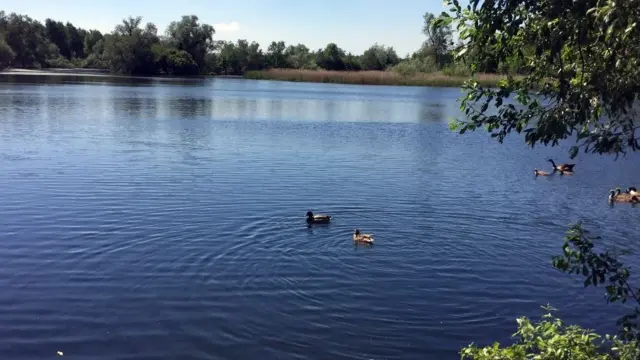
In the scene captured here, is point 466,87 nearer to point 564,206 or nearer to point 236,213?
point 236,213

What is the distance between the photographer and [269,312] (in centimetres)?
1018

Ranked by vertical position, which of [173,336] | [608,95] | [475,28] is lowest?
[173,336]

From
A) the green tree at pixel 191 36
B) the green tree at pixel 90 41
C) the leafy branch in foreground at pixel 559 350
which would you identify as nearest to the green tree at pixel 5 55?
the green tree at pixel 191 36

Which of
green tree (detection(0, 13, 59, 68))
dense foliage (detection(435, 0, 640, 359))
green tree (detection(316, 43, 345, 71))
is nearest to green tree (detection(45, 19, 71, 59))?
green tree (detection(0, 13, 59, 68))

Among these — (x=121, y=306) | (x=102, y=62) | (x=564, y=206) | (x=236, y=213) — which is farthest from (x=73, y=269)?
(x=102, y=62)

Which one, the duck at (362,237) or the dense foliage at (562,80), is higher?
the dense foliage at (562,80)

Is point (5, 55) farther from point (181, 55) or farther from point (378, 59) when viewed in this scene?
point (378, 59)

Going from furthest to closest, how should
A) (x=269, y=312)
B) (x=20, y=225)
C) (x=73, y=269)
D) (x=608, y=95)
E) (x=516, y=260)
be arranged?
(x=20, y=225)
(x=516, y=260)
(x=73, y=269)
(x=269, y=312)
(x=608, y=95)

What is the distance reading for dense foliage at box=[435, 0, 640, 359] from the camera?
4758 millimetres

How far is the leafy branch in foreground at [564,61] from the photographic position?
466 cm

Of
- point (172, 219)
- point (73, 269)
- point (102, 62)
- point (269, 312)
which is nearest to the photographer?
point (269, 312)

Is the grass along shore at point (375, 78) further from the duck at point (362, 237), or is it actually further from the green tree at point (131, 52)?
the duck at point (362, 237)

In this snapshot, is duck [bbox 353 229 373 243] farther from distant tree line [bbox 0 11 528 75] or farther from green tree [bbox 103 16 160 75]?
green tree [bbox 103 16 160 75]

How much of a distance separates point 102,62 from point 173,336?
131 meters
